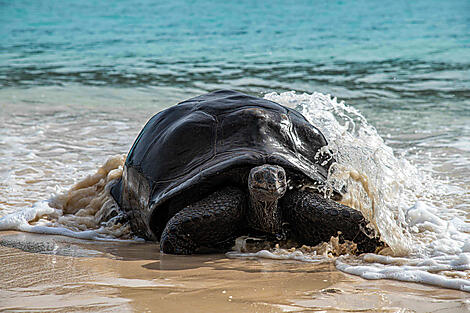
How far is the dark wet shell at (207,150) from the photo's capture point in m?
3.24

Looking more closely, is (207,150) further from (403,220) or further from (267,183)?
(403,220)

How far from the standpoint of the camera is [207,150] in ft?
11.1

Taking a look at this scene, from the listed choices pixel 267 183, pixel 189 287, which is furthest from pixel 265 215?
pixel 189 287

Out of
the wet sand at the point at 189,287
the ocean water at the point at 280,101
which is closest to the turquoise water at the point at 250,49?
the ocean water at the point at 280,101

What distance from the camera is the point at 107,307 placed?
2.24 meters


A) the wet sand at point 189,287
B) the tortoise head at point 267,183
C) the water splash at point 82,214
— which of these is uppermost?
the tortoise head at point 267,183

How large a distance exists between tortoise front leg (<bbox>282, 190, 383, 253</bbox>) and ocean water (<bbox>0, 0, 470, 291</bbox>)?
13 cm

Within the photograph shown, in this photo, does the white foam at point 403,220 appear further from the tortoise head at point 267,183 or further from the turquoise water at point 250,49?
the turquoise water at point 250,49

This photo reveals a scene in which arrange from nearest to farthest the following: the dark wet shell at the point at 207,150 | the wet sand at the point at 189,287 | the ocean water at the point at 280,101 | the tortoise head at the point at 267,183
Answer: the wet sand at the point at 189,287
the tortoise head at the point at 267,183
the dark wet shell at the point at 207,150
the ocean water at the point at 280,101

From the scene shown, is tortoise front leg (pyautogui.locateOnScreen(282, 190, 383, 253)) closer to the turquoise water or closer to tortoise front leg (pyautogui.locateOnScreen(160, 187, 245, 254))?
tortoise front leg (pyautogui.locateOnScreen(160, 187, 245, 254))

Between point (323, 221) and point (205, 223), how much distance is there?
1.95 ft

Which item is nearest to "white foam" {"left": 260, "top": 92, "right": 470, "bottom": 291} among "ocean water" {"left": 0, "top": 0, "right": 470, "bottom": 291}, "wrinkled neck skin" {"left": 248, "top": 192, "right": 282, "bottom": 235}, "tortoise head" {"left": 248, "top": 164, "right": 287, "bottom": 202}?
"ocean water" {"left": 0, "top": 0, "right": 470, "bottom": 291}

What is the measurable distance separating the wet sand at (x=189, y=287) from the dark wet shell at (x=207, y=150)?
0.38 meters

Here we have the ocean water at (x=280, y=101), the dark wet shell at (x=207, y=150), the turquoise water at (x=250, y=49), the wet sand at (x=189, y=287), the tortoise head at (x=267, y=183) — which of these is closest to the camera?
the wet sand at (x=189, y=287)
